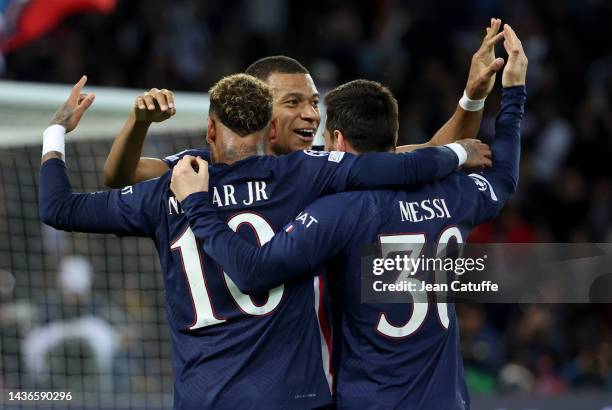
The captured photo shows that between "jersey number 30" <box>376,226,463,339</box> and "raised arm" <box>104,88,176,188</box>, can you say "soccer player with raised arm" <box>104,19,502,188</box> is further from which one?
"jersey number 30" <box>376,226,463,339</box>

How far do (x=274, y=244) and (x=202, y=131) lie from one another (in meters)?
2.86

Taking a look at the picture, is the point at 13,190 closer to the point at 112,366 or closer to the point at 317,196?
the point at 112,366

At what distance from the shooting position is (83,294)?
8156 mm

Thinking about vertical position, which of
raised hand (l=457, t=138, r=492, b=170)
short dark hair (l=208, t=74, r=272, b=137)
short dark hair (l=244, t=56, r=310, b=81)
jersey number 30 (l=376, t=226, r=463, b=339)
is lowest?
jersey number 30 (l=376, t=226, r=463, b=339)

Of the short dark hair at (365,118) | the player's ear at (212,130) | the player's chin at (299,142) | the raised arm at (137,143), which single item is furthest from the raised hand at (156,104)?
the player's chin at (299,142)

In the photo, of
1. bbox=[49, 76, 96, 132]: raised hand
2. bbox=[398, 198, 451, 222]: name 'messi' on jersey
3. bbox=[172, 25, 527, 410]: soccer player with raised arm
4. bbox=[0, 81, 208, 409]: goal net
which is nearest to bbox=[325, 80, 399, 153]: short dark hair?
bbox=[172, 25, 527, 410]: soccer player with raised arm

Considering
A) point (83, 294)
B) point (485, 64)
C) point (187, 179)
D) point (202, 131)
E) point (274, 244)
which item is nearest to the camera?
point (274, 244)

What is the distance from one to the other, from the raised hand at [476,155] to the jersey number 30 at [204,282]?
83cm

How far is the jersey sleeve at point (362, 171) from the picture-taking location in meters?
4.17

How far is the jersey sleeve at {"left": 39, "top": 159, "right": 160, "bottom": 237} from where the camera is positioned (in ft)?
13.9

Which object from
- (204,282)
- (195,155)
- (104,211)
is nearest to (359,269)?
(204,282)

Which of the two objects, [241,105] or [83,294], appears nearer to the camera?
[241,105]

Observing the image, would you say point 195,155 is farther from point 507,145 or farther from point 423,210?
point 507,145

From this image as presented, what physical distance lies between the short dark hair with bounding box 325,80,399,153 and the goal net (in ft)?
7.03
